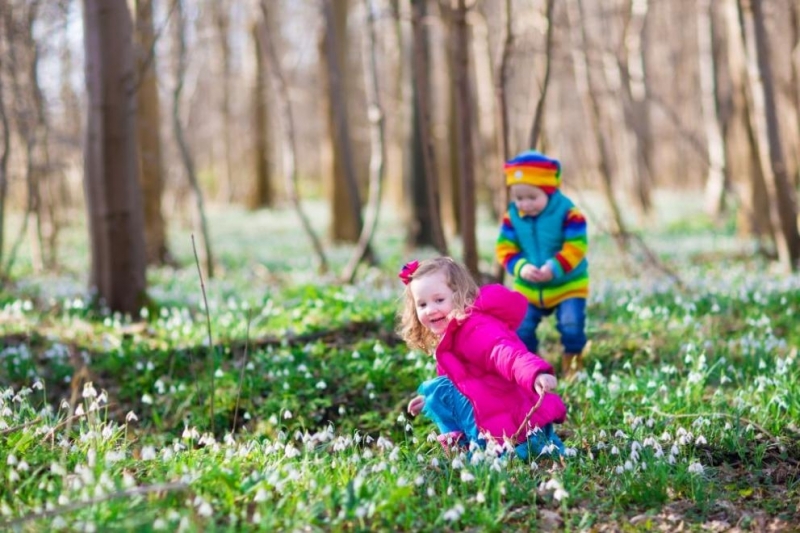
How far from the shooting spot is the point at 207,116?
4716 centimetres

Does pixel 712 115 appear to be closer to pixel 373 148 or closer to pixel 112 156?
pixel 373 148

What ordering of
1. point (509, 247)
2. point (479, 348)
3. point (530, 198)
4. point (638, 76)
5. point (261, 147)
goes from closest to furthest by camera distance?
point (479, 348) → point (530, 198) → point (509, 247) → point (638, 76) → point (261, 147)

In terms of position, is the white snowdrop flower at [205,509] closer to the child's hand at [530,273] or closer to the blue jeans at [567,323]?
the child's hand at [530,273]

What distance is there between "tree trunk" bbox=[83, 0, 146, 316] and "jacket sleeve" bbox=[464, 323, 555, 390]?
5003mm

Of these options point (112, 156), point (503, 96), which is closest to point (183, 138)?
point (112, 156)

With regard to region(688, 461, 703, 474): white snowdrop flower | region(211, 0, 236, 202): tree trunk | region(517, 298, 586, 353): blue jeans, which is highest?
region(211, 0, 236, 202): tree trunk

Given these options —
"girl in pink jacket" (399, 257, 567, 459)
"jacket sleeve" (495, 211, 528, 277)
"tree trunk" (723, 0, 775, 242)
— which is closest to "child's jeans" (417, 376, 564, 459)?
"girl in pink jacket" (399, 257, 567, 459)

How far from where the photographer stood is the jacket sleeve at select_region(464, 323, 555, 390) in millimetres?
3877

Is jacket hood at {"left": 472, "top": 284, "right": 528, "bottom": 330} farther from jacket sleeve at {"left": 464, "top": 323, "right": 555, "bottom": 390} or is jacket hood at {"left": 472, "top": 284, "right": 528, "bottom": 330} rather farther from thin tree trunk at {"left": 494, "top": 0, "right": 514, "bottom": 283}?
thin tree trunk at {"left": 494, "top": 0, "right": 514, "bottom": 283}

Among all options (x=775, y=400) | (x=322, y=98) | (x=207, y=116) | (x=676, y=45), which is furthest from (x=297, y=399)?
(x=207, y=116)

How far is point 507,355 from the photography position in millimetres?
4070

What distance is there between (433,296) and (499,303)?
37 centimetres

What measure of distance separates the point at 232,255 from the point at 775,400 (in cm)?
1219

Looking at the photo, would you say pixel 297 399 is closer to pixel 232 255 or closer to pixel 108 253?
pixel 108 253
